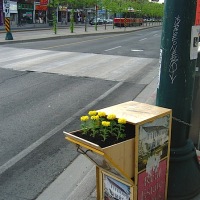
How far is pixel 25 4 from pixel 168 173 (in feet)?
177

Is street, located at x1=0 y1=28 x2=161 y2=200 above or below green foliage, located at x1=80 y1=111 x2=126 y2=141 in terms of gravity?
below

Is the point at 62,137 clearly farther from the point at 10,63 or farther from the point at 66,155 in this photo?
the point at 10,63

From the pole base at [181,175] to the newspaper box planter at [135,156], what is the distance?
0.16 m

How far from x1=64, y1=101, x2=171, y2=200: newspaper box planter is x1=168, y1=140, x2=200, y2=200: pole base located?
16 cm

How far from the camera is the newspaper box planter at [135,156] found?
285 centimetres

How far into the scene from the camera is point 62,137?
630 cm

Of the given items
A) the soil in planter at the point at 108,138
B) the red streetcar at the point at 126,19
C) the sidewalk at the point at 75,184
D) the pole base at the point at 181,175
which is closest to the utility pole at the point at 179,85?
the pole base at the point at 181,175

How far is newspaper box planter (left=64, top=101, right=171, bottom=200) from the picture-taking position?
2.85m

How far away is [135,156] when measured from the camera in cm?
294

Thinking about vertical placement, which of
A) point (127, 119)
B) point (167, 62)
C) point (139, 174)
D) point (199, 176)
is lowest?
point (199, 176)

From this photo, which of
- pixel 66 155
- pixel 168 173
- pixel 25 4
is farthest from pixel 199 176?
pixel 25 4

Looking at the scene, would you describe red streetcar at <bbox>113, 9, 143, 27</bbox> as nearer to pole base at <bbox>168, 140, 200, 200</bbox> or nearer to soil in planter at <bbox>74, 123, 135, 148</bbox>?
pole base at <bbox>168, 140, 200, 200</bbox>

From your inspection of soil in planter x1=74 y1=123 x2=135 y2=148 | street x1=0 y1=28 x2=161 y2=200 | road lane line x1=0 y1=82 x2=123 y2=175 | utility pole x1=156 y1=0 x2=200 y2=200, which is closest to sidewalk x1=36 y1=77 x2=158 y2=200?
street x1=0 y1=28 x2=161 y2=200

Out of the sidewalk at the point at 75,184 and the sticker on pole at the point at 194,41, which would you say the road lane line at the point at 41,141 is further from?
the sticker on pole at the point at 194,41
